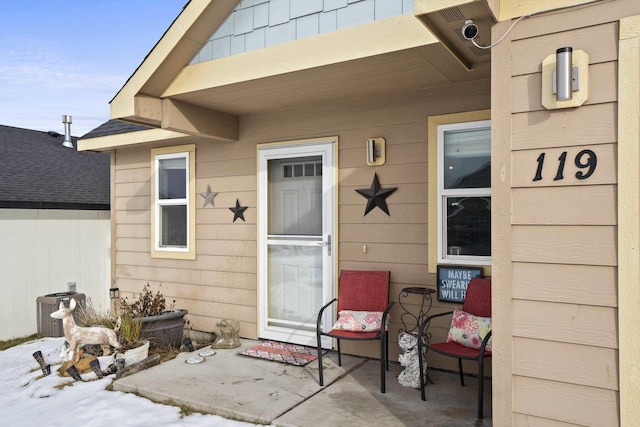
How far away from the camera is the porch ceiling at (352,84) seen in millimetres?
3137

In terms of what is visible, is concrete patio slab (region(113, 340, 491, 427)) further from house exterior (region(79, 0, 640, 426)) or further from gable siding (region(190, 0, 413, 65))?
gable siding (region(190, 0, 413, 65))

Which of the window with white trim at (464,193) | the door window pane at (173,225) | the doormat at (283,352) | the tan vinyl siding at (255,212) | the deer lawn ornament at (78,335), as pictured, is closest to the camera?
the window with white trim at (464,193)

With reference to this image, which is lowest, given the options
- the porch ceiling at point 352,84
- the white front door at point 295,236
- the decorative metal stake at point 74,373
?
the decorative metal stake at point 74,373

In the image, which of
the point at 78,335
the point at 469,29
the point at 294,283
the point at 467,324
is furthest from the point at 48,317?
the point at 469,29

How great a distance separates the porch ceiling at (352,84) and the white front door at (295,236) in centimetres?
47

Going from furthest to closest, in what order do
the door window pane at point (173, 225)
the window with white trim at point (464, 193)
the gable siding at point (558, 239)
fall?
the door window pane at point (173, 225), the window with white trim at point (464, 193), the gable siding at point (558, 239)

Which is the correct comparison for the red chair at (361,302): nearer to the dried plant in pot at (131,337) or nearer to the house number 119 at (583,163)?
the dried plant in pot at (131,337)

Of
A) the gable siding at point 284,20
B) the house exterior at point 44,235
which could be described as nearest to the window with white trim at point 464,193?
the gable siding at point 284,20

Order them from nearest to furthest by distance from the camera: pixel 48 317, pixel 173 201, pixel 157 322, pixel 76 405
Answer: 1. pixel 76 405
2. pixel 157 322
3. pixel 173 201
4. pixel 48 317

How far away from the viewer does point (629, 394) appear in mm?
1964

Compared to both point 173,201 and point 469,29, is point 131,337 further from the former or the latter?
point 469,29

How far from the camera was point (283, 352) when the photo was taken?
4359mm

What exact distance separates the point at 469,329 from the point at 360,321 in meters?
0.87

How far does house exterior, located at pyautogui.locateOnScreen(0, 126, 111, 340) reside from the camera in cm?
597
